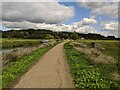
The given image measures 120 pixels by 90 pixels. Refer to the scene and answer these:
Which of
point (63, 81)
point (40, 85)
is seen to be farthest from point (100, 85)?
point (40, 85)

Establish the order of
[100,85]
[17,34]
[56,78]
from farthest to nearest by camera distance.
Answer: [17,34] → [56,78] → [100,85]

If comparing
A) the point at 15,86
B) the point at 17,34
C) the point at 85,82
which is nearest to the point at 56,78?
the point at 85,82

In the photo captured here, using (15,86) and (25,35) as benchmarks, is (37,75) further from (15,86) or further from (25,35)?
(25,35)

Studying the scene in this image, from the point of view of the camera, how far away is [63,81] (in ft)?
39.7

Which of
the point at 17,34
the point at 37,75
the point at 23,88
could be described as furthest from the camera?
the point at 17,34

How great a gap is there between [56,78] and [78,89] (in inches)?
92.7

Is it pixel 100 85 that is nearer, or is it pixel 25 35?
pixel 100 85

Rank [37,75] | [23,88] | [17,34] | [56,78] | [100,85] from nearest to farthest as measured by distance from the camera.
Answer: [23,88] < [100,85] < [56,78] < [37,75] < [17,34]

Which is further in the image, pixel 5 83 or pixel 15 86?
pixel 5 83

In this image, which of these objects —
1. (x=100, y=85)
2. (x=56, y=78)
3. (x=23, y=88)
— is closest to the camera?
(x=23, y=88)

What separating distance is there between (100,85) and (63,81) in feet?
5.68

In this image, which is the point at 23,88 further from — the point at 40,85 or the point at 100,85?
the point at 100,85

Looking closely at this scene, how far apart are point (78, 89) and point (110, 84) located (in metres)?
2.03

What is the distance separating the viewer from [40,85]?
36.9 ft
